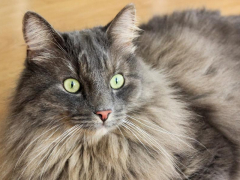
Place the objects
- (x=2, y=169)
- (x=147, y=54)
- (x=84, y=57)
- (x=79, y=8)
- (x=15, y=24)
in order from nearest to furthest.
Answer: (x=84, y=57)
(x=2, y=169)
(x=147, y=54)
(x=15, y=24)
(x=79, y=8)

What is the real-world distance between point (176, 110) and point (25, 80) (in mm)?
680

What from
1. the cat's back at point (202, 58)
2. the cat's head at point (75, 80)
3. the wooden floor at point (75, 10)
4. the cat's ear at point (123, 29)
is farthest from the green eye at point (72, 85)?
the wooden floor at point (75, 10)

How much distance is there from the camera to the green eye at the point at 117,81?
121 cm

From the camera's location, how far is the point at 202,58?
168 centimetres

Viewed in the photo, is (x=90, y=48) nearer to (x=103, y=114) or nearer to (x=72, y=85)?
(x=72, y=85)

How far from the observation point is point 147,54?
5.39 ft

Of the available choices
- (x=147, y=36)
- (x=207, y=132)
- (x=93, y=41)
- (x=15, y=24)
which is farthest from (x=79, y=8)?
(x=207, y=132)

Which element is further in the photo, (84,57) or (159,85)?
(159,85)

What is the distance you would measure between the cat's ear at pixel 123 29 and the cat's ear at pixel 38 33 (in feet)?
0.73

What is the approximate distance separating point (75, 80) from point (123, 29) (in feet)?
1.08

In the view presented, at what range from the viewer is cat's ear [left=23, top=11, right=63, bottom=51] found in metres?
1.16

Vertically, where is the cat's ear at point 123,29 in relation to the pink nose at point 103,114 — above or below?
above

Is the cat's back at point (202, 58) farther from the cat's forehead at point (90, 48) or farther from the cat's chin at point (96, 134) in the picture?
the cat's chin at point (96, 134)

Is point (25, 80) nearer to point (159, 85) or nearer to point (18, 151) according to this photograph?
point (18, 151)
